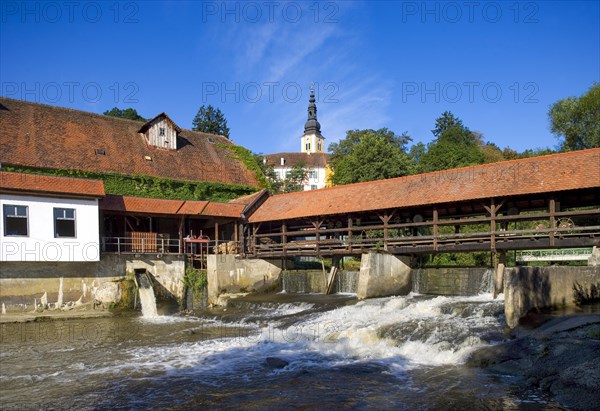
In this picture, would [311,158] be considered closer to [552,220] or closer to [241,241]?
[241,241]

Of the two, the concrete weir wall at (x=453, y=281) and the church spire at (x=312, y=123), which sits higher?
the church spire at (x=312, y=123)

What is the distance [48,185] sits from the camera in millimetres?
20391

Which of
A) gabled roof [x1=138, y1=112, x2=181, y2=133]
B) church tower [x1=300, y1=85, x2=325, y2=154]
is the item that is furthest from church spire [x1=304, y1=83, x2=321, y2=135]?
gabled roof [x1=138, y1=112, x2=181, y2=133]

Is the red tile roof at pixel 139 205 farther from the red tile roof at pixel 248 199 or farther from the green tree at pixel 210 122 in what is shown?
the green tree at pixel 210 122

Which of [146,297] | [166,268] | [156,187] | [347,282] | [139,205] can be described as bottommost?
[146,297]

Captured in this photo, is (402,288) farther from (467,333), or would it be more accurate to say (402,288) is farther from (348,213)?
(467,333)

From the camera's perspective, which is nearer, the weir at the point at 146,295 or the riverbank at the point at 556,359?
the riverbank at the point at 556,359

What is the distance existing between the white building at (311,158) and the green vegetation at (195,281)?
158ft

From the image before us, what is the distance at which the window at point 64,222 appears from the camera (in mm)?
20703

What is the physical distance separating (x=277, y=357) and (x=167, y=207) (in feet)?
45.6

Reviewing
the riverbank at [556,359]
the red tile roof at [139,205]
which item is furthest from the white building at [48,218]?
the riverbank at [556,359]

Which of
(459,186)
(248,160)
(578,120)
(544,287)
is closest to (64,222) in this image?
(248,160)

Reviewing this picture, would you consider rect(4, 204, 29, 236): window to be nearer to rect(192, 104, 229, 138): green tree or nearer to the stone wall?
the stone wall

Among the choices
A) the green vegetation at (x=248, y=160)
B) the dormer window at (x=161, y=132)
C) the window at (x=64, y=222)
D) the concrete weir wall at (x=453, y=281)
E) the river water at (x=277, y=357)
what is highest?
the dormer window at (x=161, y=132)
